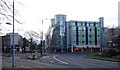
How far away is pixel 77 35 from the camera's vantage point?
9062 cm

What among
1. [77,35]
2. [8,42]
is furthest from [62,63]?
[77,35]

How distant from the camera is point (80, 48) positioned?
90500mm

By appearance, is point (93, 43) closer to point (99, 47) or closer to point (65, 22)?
point (99, 47)

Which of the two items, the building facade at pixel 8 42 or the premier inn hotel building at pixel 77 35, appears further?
the premier inn hotel building at pixel 77 35

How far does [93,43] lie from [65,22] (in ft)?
64.9

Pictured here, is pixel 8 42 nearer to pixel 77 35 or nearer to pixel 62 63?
pixel 77 35

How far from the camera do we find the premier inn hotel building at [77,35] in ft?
295

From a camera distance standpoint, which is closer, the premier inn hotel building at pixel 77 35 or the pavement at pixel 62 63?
the pavement at pixel 62 63

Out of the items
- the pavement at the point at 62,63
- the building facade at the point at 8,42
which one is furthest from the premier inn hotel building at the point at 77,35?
the pavement at the point at 62,63

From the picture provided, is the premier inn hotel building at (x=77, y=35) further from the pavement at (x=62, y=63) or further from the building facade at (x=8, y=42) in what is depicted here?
the pavement at (x=62, y=63)

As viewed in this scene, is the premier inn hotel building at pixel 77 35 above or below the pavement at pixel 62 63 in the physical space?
above

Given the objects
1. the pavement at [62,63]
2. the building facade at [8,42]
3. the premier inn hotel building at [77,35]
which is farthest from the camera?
the premier inn hotel building at [77,35]

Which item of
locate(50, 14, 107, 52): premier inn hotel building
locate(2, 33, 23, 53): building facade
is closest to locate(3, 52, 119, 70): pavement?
locate(2, 33, 23, 53): building facade

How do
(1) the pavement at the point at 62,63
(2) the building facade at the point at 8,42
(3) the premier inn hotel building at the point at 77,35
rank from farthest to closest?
1. (3) the premier inn hotel building at the point at 77,35
2. (2) the building facade at the point at 8,42
3. (1) the pavement at the point at 62,63
